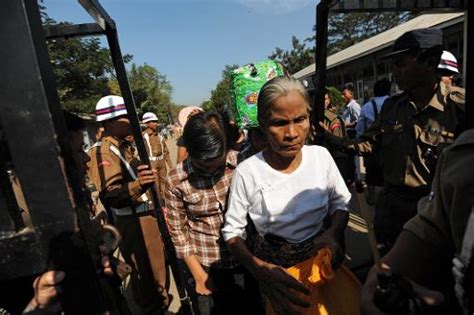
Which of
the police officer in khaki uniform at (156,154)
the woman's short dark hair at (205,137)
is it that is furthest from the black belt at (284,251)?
the police officer in khaki uniform at (156,154)

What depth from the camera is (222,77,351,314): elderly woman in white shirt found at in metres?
1.50

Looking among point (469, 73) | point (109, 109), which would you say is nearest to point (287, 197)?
point (469, 73)

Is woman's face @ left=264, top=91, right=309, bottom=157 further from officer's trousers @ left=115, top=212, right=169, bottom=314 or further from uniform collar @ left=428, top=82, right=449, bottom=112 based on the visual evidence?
officer's trousers @ left=115, top=212, right=169, bottom=314

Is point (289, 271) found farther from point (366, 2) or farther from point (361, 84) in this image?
point (361, 84)

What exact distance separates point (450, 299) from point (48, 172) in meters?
1.28

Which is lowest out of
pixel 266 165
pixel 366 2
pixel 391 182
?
pixel 391 182

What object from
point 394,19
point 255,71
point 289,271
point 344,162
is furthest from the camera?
point 394,19

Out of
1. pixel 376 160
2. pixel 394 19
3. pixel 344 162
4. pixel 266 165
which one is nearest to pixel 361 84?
pixel 344 162

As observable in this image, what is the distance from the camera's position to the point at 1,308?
1.26 metres

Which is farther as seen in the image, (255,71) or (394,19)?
(394,19)

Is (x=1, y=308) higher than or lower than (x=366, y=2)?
lower

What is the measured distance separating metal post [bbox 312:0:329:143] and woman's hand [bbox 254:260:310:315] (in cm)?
123

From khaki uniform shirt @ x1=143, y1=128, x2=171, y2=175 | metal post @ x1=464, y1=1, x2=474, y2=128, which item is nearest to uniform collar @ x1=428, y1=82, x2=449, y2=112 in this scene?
metal post @ x1=464, y1=1, x2=474, y2=128

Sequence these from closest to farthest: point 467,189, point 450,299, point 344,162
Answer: point 467,189 → point 450,299 → point 344,162
